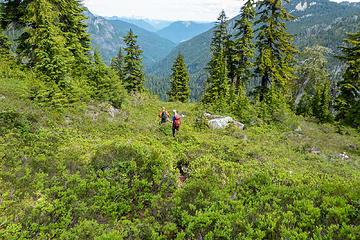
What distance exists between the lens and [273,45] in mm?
18719

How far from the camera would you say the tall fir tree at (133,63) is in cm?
2767

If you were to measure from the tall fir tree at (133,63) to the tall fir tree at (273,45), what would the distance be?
17.4 m

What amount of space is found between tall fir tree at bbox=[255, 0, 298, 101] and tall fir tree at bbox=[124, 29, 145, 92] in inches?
683

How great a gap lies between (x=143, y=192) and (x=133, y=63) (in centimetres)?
2654

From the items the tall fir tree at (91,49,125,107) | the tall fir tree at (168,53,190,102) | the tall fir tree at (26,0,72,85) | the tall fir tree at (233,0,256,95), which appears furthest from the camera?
the tall fir tree at (168,53,190,102)

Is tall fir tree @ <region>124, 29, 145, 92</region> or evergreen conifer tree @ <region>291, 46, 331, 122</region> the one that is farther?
tall fir tree @ <region>124, 29, 145, 92</region>

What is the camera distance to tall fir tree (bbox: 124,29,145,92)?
2767 centimetres

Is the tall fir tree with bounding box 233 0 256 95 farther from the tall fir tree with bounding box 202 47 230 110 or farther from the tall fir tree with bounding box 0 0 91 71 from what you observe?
the tall fir tree with bounding box 0 0 91 71

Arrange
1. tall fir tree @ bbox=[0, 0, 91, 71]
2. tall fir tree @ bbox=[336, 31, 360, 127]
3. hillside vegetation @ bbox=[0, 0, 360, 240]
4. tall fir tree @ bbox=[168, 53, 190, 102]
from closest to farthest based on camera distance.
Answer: hillside vegetation @ bbox=[0, 0, 360, 240] → tall fir tree @ bbox=[0, 0, 91, 71] → tall fir tree @ bbox=[336, 31, 360, 127] → tall fir tree @ bbox=[168, 53, 190, 102]

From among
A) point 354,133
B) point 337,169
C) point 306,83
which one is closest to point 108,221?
point 337,169

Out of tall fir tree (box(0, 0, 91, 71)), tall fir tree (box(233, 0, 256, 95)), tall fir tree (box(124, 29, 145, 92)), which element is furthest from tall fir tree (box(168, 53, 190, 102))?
tall fir tree (box(0, 0, 91, 71))

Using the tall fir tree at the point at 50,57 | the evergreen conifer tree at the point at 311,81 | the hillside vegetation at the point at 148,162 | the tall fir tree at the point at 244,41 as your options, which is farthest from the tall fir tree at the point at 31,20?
the evergreen conifer tree at the point at 311,81

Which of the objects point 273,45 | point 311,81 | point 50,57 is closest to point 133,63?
point 50,57

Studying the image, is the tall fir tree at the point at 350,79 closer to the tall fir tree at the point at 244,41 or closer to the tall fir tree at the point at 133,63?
the tall fir tree at the point at 244,41
